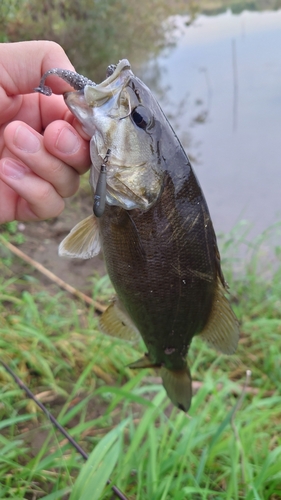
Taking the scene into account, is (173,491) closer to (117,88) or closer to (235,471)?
(235,471)

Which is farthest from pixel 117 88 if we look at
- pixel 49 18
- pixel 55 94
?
pixel 49 18

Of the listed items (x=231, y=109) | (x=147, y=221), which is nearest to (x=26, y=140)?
(x=147, y=221)

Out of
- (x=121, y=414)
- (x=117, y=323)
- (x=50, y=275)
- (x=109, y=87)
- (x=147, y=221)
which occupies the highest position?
(x=109, y=87)

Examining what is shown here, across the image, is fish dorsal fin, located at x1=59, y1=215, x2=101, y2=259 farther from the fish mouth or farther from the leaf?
the leaf

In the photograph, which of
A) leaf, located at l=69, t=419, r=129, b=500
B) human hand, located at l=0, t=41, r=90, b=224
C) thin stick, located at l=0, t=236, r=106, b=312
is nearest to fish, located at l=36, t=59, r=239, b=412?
human hand, located at l=0, t=41, r=90, b=224

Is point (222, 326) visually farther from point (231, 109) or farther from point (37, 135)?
point (231, 109)

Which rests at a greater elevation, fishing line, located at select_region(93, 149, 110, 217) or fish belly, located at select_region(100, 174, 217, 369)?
fishing line, located at select_region(93, 149, 110, 217)
